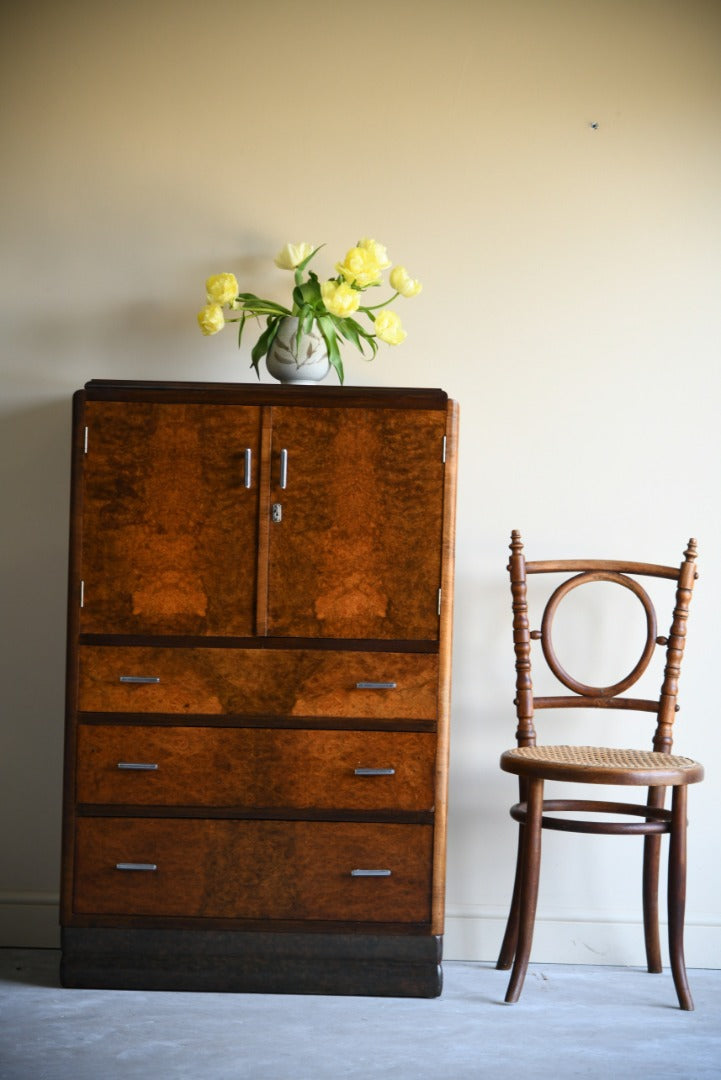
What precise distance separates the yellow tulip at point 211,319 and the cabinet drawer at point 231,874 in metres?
1.18

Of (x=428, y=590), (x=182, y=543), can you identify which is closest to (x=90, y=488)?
(x=182, y=543)

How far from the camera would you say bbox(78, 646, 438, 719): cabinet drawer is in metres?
2.49

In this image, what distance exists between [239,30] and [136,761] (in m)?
1.96

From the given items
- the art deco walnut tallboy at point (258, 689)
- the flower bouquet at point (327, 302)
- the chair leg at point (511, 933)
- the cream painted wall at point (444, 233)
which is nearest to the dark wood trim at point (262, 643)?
the art deco walnut tallboy at point (258, 689)

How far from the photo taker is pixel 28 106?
2965 millimetres

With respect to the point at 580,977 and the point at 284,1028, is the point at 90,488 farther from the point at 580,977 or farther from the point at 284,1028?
the point at 580,977

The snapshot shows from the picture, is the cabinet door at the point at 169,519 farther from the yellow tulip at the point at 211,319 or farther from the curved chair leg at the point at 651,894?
the curved chair leg at the point at 651,894

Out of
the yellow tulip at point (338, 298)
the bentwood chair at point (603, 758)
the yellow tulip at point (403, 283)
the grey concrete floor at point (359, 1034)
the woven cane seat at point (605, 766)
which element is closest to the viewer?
the grey concrete floor at point (359, 1034)

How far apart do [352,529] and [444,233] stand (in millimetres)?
961

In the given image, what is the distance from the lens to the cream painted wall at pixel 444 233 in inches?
116

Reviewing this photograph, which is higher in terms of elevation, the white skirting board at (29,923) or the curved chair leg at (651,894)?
the curved chair leg at (651,894)

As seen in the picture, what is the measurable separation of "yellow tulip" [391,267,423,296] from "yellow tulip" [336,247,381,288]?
0.08m

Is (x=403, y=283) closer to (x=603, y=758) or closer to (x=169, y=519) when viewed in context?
(x=169, y=519)

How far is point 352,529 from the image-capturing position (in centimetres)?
250
